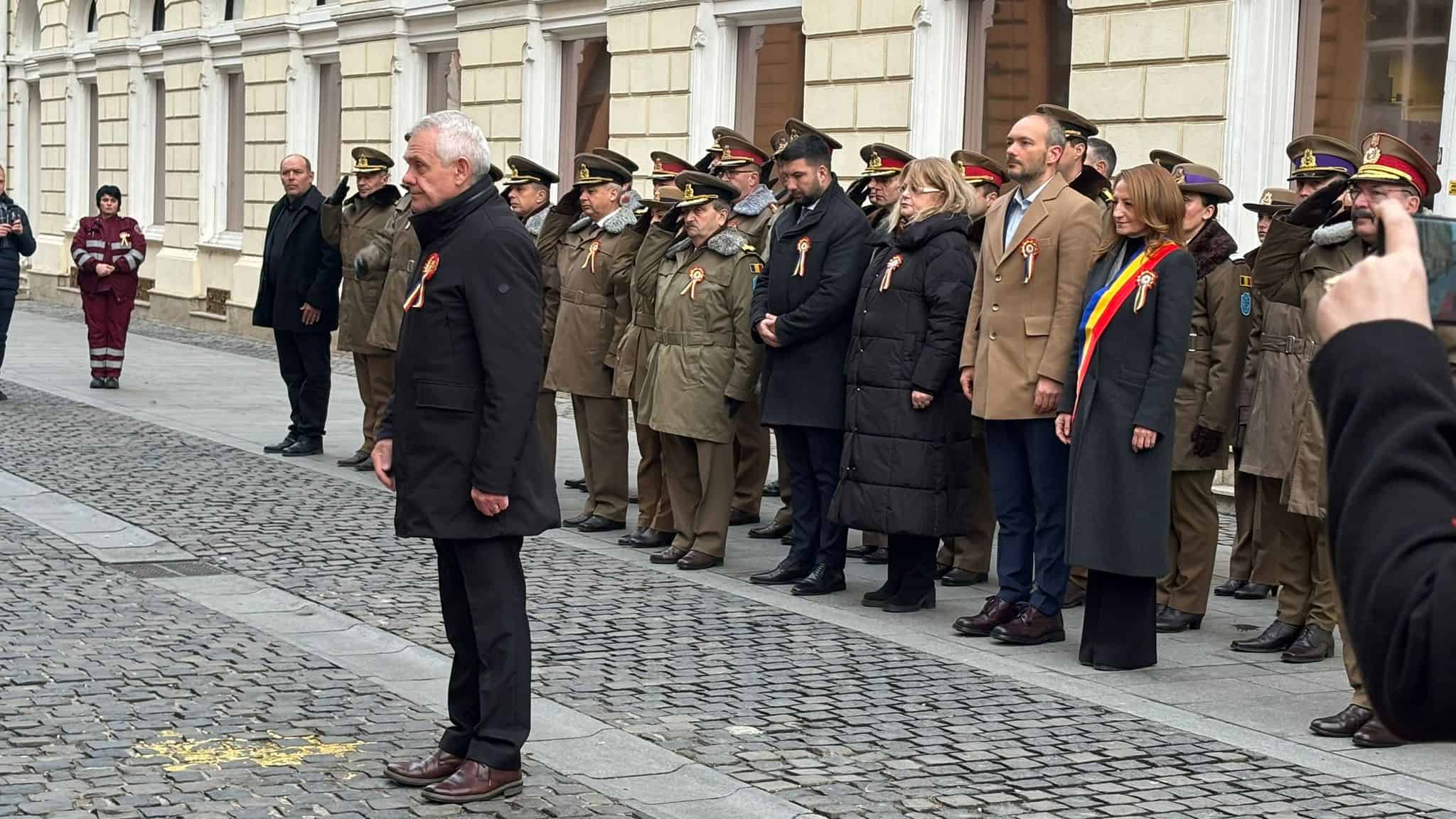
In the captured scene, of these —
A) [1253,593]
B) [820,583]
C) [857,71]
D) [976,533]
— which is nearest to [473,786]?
[820,583]

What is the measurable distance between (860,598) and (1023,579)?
3.04 feet

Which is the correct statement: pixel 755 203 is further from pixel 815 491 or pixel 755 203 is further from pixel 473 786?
pixel 473 786

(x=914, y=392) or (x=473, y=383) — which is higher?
(x=473, y=383)

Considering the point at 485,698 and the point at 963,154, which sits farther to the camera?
the point at 963,154

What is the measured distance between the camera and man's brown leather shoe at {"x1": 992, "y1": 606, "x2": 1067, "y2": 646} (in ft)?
24.6

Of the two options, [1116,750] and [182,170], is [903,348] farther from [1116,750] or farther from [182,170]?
[182,170]

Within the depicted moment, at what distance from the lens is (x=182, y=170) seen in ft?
91.7

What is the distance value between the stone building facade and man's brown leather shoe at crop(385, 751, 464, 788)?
7.82 m

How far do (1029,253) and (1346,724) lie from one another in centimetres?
229

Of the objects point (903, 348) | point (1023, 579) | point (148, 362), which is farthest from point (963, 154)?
point (148, 362)

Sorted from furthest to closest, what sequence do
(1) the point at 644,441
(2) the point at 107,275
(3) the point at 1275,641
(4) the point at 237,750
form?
(2) the point at 107,275, (1) the point at 644,441, (3) the point at 1275,641, (4) the point at 237,750

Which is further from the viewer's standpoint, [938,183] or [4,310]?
[4,310]

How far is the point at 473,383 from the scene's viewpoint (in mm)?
5359

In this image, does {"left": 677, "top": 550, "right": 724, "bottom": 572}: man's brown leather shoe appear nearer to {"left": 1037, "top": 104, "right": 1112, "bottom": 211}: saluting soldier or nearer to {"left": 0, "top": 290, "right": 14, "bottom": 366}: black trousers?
{"left": 1037, "top": 104, "right": 1112, "bottom": 211}: saluting soldier
